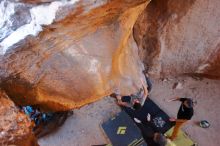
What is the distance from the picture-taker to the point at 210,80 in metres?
2.81

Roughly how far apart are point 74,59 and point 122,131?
148cm

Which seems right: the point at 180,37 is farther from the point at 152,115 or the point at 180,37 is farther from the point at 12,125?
the point at 12,125

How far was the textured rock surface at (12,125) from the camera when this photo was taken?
1.11m

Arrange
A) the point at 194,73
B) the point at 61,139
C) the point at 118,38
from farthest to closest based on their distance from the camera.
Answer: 1. the point at 194,73
2. the point at 61,139
3. the point at 118,38

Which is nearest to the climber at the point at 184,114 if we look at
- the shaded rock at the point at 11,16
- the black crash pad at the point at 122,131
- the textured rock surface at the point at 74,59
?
the black crash pad at the point at 122,131

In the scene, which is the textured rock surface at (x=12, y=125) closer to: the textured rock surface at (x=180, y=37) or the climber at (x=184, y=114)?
the textured rock surface at (x=180, y=37)

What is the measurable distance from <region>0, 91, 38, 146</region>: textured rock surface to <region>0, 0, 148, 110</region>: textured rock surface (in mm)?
81

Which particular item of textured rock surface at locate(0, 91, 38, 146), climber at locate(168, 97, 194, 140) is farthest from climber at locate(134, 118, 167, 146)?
textured rock surface at locate(0, 91, 38, 146)

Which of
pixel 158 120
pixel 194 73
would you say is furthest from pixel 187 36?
pixel 158 120

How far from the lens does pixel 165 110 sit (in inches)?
107

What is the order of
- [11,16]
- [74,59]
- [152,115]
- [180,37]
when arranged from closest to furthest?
[11,16] → [74,59] → [180,37] → [152,115]

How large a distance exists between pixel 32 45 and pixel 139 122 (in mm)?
1655

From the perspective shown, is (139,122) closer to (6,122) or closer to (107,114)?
(107,114)

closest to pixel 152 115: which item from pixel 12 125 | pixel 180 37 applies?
pixel 180 37
